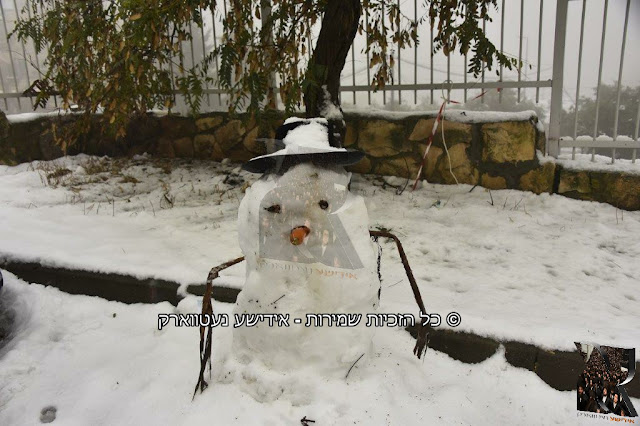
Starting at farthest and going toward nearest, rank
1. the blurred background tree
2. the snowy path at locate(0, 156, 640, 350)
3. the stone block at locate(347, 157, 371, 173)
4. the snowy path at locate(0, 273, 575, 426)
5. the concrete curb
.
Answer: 1. the stone block at locate(347, 157, 371, 173)
2. the blurred background tree
3. the snowy path at locate(0, 156, 640, 350)
4. the concrete curb
5. the snowy path at locate(0, 273, 575, 426)

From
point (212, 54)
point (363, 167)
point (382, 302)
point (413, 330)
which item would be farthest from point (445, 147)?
point (413, 330)

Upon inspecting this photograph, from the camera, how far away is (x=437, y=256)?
289 centimetres

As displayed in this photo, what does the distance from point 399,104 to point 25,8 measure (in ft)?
14.1

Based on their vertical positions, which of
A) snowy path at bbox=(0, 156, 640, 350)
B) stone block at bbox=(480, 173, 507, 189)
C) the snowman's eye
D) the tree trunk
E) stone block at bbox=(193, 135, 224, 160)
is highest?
the tree trunk

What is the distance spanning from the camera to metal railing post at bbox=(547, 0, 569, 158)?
3.87 m

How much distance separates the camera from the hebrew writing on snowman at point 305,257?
1570mm

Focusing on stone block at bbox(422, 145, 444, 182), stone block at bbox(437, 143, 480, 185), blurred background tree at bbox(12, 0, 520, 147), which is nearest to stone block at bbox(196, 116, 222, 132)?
blurred background tree at bbox(12, 0, 520, 147)

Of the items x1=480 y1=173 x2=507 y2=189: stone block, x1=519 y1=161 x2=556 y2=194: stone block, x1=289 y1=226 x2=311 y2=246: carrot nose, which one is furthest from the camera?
x1=480 y1=173 x2=507 y2=189: stone block

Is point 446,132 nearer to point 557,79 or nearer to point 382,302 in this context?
point 557,79

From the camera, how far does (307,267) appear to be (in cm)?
165

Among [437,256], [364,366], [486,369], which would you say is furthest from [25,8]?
[486,369]

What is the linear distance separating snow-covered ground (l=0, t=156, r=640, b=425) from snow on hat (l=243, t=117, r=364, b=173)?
0.85m

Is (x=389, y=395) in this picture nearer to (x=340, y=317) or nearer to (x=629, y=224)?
(x=340, y=317)

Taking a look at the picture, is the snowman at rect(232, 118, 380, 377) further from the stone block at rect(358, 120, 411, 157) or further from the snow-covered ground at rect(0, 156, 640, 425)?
the stone block at rect(358, 120, 411, 157)
